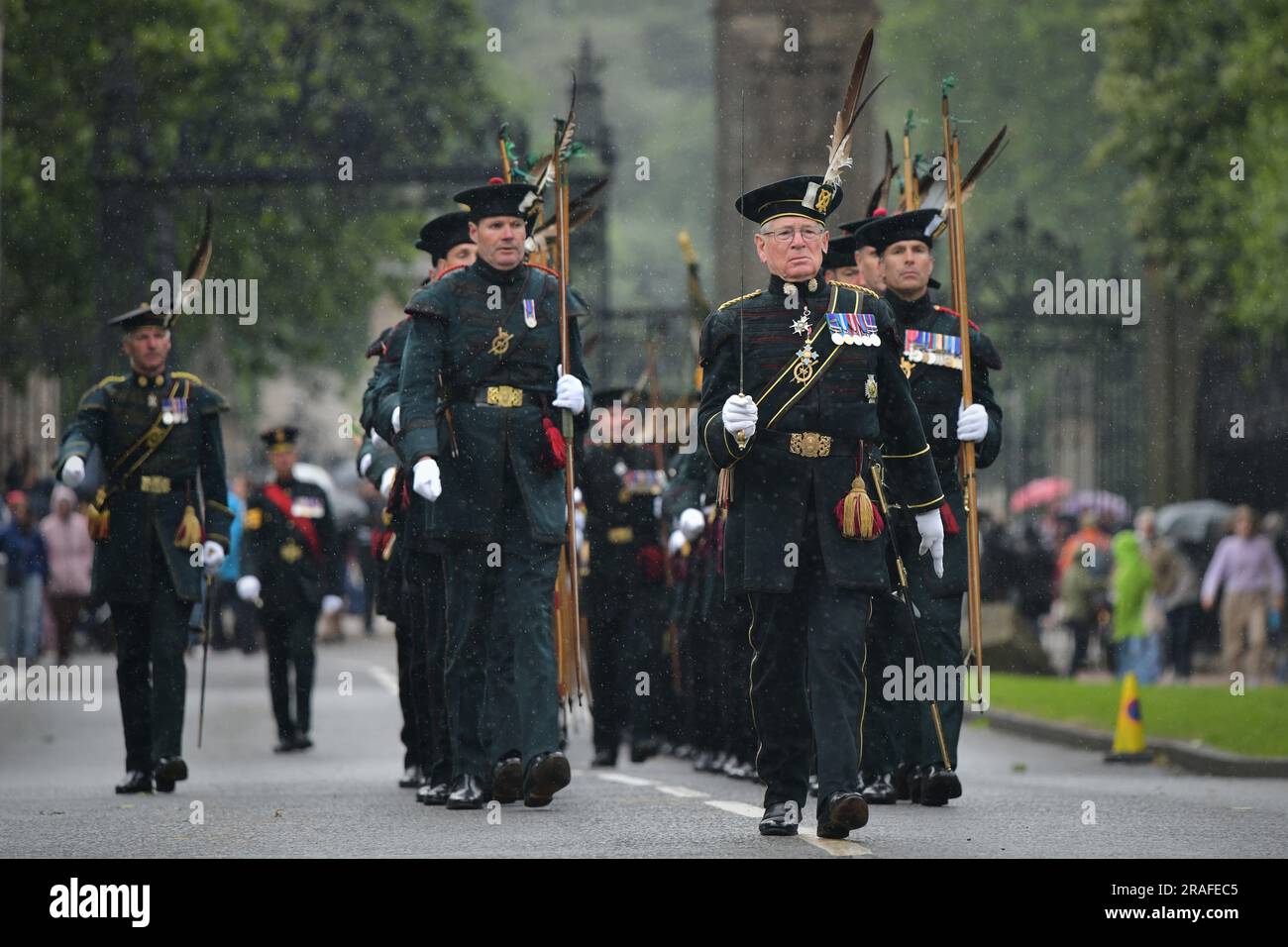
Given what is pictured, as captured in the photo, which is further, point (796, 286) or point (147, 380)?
point (147, 380)

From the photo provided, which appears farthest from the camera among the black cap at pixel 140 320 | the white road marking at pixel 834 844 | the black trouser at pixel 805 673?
the black cap at pixel 140 320

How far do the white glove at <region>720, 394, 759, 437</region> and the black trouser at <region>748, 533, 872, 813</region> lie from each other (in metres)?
0.44

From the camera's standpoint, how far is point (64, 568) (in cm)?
2683

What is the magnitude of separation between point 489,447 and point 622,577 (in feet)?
15.6

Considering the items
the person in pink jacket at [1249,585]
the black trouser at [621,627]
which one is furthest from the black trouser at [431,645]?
the person in pink jacket at [1249,585]

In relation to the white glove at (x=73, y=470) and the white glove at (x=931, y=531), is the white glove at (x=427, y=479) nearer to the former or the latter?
the white glove at (x=931, y=531)

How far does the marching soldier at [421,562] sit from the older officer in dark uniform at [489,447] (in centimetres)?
26

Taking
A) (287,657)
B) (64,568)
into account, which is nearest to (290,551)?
(287,657)

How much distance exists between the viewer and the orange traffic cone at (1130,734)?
15.8m

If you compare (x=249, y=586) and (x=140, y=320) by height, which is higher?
(x=140, y=320)

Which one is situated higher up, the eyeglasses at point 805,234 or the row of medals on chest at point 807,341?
the eyeglasses at point 805,234

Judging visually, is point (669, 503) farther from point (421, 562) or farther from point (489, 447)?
point (489, 447)

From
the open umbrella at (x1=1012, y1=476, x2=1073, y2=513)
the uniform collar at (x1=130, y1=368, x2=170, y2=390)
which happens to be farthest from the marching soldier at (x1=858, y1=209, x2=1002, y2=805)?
the open umbrella at (x1=1012, y1=476, x2=1073, y2=513)
